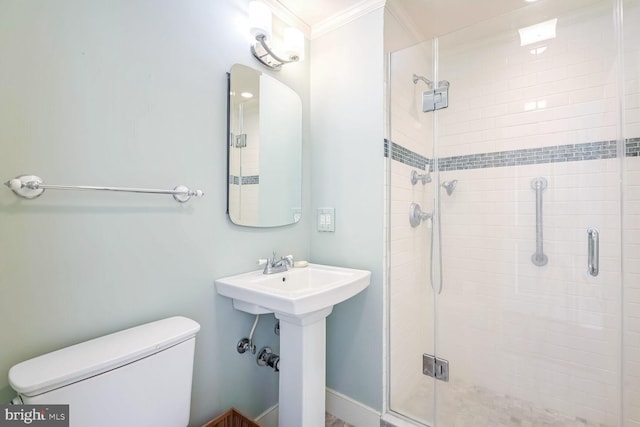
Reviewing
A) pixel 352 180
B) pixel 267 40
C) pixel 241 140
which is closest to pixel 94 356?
pixel 241 140

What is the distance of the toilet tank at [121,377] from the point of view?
0.73 meters

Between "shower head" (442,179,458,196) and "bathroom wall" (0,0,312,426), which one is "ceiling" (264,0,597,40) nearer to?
"bathroom wall" (0,0,312,426)

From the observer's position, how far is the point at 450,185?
181 cm

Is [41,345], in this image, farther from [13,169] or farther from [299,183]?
[299,183]

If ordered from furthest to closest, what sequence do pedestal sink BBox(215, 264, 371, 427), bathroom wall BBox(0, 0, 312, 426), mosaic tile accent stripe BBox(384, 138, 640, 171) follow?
mosaic tile accent stripe BBox(384, 138, 640, 171) → pedestal sink BBox(215, 264, 371, 427) → bathroom wall BBox(0, 0, 312, 426)

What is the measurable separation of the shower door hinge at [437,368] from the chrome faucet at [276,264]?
40.3 inches

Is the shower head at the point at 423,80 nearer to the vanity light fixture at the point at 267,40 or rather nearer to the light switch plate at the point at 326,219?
the vanity light fixture at the point at 267,40

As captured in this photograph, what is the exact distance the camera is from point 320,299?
114 centimetres

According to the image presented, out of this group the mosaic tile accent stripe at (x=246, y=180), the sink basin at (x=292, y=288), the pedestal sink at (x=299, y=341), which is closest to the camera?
the sink basin at (x=292, y=288)

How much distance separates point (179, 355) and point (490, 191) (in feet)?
6.27

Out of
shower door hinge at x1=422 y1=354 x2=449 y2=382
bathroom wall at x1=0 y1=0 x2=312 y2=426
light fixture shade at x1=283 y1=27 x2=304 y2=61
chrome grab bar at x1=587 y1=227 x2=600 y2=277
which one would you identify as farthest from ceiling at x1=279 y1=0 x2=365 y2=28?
shower door hinge at x1=422 y1=354 x2=449 y2=382

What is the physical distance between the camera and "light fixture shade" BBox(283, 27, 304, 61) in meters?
1.57

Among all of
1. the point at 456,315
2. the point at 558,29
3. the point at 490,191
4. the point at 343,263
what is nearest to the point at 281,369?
the point at 343,263

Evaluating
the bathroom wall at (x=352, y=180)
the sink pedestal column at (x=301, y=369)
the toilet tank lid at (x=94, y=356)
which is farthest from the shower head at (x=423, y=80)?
the toilet tank lid at (x=94, y=356)
